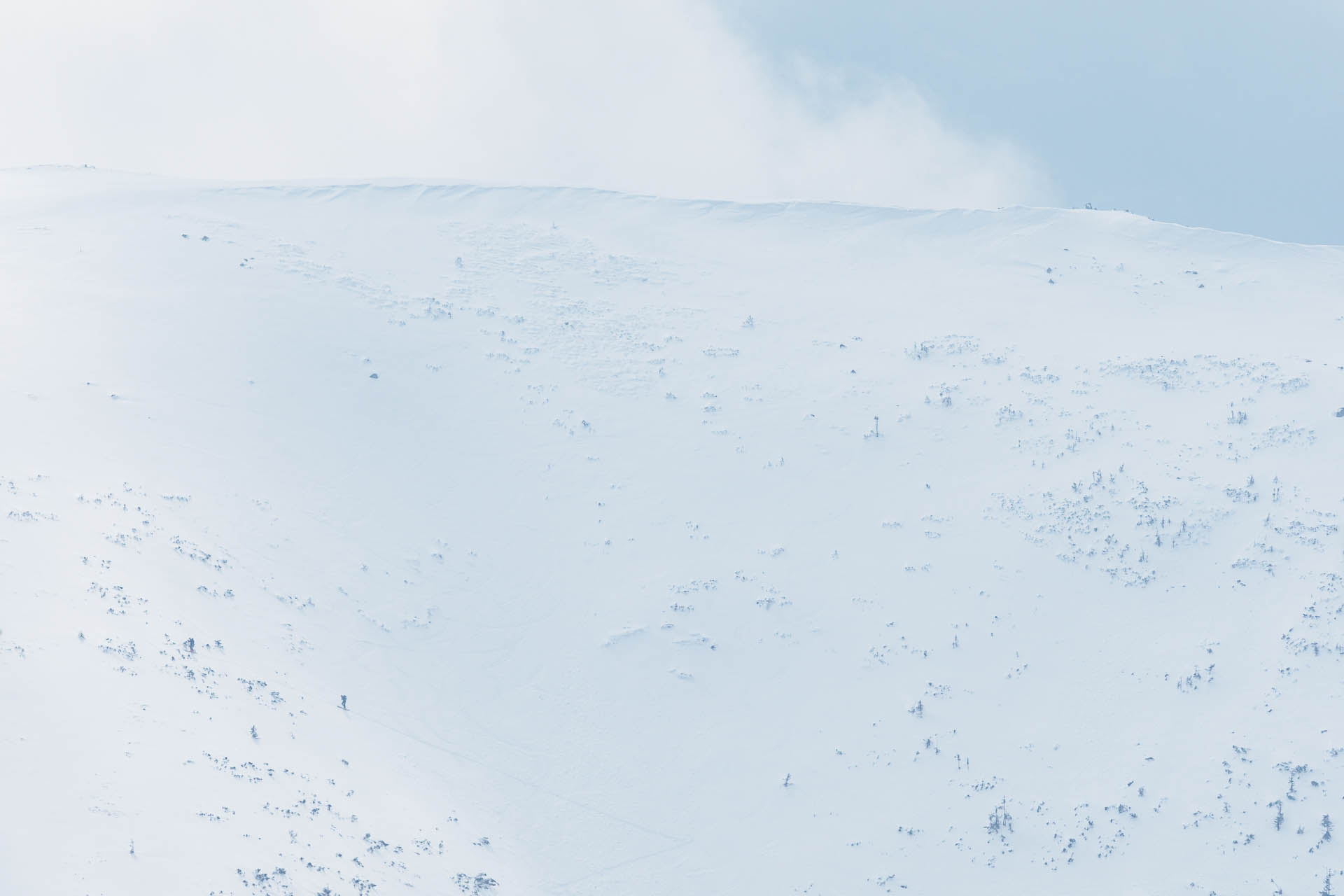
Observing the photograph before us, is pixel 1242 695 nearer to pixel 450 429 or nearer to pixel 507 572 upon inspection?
pixel 507 572

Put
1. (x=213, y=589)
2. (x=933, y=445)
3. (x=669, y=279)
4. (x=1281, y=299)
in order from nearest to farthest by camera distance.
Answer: (x=213, y=589) → (x=933, y=445) → (x=1281, y=299) → (x=669, y=279)

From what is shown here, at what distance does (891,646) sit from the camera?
1058 inches

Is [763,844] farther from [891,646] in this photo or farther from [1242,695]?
[1242,695]

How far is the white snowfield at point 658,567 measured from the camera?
21.5 m

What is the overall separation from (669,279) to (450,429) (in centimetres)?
1063

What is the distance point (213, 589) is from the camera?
24.8 metres

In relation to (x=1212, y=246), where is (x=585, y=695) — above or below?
below

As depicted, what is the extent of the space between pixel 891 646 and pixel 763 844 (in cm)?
544

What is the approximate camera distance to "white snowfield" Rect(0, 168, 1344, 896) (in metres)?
21.5

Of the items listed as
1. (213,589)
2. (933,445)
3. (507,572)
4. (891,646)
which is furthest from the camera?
(933,445)

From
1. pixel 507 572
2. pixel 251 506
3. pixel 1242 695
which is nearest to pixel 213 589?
pixel 251 506

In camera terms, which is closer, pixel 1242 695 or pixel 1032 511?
pixel 1242 695

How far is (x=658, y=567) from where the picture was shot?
29.0 m

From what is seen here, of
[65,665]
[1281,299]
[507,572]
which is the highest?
[1281,299]
